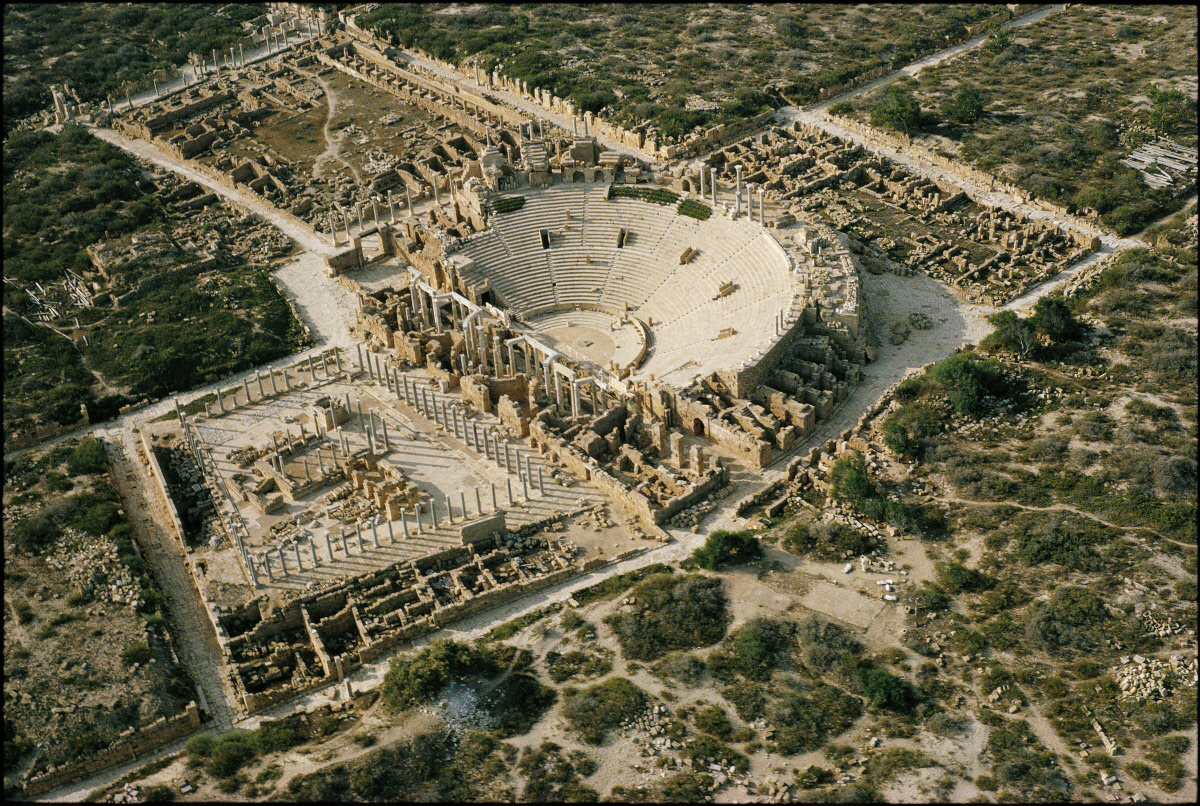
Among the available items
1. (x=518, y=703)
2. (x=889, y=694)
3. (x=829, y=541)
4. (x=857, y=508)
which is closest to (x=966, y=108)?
(x=857, y=508)

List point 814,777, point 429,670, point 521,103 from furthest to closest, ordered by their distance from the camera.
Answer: point 521,103
point 429,670
point 814,777

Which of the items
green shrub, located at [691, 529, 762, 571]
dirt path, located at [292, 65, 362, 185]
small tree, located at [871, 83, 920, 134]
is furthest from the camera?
dirt path, located at [292, 65, 362, 185]

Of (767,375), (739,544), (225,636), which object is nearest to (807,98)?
(767,375)

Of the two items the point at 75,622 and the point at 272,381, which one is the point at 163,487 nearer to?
the point at 272,381

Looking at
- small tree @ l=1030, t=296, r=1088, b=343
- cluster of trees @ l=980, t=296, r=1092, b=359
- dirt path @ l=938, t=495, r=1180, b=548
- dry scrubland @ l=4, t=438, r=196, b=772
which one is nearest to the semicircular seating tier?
cluster of trees @ l=980, t=296, r=1092, b=359

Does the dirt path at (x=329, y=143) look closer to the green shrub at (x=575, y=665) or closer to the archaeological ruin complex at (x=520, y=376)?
the archaeological ruin complex at (x=520, y=376)

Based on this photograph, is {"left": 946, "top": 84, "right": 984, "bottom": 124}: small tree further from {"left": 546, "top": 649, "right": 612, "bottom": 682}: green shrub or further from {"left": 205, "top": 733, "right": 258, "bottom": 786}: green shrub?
{"left": 205, "top": 733, "right": 258, "bottom": 786}: green shrub
